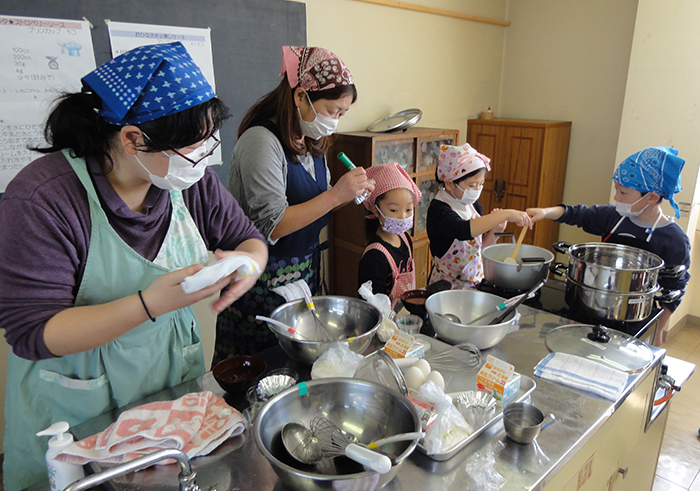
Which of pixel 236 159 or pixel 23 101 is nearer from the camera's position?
pixel 236 159

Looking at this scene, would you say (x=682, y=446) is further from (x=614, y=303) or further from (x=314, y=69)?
(x=314, y=69)

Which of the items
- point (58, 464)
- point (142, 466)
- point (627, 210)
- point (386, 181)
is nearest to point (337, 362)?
point (142, 466)

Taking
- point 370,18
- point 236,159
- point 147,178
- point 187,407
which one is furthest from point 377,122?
point 187,407

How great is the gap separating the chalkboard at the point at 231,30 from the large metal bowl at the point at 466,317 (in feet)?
5.27

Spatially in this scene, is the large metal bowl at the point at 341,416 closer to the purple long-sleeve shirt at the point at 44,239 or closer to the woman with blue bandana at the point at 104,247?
the woman with blue bandana at the point at 104,247

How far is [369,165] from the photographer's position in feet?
9.46

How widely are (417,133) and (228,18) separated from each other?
1.35 metres

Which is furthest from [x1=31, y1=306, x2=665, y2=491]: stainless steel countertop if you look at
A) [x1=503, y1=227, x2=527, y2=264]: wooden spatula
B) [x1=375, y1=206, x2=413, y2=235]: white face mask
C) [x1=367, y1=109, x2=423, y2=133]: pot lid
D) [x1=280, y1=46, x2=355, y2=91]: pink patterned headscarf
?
[x1=367, y1=109, x2=423, y2=133]: pot lid

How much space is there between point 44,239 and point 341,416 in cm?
69

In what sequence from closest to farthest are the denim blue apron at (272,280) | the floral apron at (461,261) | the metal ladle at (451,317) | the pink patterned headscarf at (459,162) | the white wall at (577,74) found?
the metal ladle at (451,317), the denim blue apron at (272,280), the pink patterned headscarf at (459,162), the floral apron at (461,261), the white wall at (577,74)

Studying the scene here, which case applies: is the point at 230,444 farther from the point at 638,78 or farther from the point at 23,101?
the point at 638,78

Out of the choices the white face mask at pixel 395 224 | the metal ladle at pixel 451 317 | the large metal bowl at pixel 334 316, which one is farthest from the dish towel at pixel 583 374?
the white face mask at pixel 395 224

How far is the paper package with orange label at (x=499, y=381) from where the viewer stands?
1.07 meters

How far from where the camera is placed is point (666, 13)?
2938 millimetres
